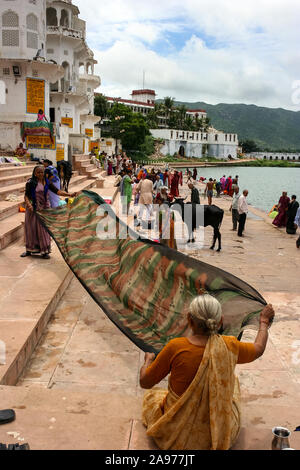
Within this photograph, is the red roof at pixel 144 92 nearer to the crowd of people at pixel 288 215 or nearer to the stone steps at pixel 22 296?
the crowd of people at pixel 288 215

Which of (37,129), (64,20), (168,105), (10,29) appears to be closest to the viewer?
(37,129)

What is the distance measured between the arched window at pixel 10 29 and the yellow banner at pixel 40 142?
667 cm

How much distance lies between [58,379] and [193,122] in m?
106

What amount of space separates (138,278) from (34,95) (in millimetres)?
21075

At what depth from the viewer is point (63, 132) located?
21.7 m

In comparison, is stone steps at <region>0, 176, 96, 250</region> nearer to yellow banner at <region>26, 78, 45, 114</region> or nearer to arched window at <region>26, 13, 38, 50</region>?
yellow banner at <region>26, 78, 45, 114</region>

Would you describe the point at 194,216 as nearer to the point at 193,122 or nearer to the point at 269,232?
the point at 269,232

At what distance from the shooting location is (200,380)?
2.29m

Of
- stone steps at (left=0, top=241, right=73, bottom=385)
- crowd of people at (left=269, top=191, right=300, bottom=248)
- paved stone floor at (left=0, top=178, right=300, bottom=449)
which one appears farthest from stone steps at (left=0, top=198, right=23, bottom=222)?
crowd of people at (left=269, top=191, right=300, bottom=248)

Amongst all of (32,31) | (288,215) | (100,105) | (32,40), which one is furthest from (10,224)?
(100,105)

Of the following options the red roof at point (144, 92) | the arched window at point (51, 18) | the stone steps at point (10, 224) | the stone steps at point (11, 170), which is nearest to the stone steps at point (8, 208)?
the stone steps at point (10, 224)

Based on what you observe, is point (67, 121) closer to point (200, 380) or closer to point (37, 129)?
point (37, 129)

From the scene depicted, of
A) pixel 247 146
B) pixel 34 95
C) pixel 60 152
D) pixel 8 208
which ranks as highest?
pixel 247 146
